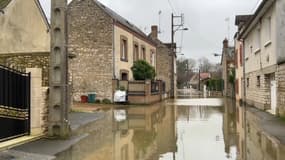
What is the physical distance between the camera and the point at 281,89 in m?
16.6

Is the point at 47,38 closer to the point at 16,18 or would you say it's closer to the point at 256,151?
the point at 16,18

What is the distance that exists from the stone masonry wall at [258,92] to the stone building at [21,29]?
11.6 meters

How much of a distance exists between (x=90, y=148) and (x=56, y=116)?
2071 millimetres

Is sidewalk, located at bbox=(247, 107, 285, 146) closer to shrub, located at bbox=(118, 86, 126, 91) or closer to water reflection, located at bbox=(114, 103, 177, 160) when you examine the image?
water reflection, located at bbox=(114, 103, 177, 160)

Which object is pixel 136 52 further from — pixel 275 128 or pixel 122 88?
pixel 275 128

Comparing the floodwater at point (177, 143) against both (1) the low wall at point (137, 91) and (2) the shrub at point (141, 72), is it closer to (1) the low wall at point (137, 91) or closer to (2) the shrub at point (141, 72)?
(1) the low wall at point (137, 91)

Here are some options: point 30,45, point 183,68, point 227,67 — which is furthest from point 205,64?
point 30,45

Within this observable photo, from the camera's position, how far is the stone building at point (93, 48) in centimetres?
3008

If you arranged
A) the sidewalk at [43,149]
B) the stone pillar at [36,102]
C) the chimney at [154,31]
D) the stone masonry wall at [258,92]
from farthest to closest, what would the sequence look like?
the chimney at [154,31] < the stone masonry wall at [258,92] < the stone pillar at [36,102] < the sidewalk at [43,149]

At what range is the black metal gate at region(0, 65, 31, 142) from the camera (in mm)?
10078

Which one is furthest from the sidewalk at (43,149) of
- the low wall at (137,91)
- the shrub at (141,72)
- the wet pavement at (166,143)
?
the shrub at (141,72)

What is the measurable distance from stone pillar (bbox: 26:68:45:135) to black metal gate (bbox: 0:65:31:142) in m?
0.12

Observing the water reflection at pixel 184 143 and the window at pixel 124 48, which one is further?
the window at pixel 124 48

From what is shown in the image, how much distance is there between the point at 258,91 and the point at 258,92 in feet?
0.20
